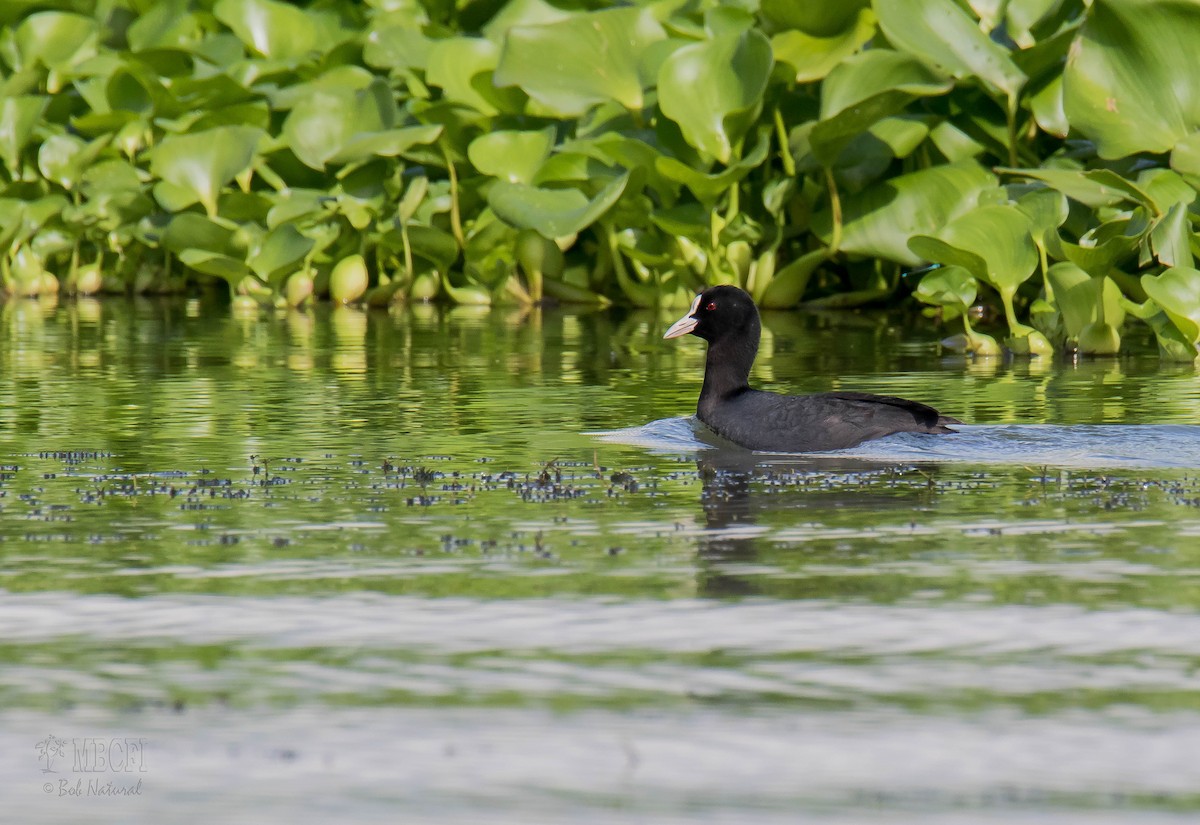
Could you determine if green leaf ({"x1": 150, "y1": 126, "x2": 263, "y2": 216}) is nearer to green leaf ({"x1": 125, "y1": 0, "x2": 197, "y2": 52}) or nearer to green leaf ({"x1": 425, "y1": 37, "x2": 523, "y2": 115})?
green leaf ({"x1": 425, "y1": 37, "x2": 523, "y2": 115})

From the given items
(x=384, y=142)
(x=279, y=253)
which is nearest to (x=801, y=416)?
(x=384, y=142)

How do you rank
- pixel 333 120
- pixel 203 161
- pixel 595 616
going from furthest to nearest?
1. pixel 203 161
2. pixel 333 120
3. pixel 595 616

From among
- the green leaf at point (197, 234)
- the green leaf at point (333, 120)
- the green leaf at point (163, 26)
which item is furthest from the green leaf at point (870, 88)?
the green leaf at point (163, 26)

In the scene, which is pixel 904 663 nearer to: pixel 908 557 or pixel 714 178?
pixel 908 557

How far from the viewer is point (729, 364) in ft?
29.5

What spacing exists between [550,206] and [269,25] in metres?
6.02

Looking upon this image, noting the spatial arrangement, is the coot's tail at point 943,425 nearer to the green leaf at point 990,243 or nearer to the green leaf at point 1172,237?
the green leaf at point 1172,237

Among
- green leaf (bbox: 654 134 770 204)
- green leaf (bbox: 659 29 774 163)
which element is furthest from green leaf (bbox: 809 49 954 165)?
green leaf (bbox: 654 134 770 204)

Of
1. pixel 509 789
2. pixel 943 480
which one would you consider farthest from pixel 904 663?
pixel 943 480

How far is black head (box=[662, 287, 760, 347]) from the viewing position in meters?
9.23

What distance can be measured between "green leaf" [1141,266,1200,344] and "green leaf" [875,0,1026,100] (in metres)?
2.58

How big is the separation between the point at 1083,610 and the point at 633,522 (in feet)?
5.83

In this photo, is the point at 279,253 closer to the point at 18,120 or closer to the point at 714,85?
the point at 18,120

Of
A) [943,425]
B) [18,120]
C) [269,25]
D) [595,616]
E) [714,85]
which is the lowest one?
[595,616]
